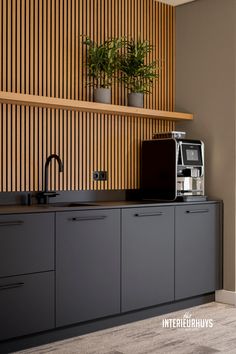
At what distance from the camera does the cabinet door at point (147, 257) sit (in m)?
4.16

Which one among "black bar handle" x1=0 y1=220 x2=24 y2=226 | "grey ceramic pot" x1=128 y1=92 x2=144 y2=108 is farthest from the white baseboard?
"black bar handle" x1=0 y1=220 x2=24 y2=226

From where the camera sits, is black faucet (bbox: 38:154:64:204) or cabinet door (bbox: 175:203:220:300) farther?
cabinet door (bbox: 175:203:220:300)

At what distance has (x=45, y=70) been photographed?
4324 mm

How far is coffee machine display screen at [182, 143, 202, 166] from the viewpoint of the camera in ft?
15.6

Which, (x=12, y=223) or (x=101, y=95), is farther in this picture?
(x=101, y=95)

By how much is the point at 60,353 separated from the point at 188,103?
268 cm

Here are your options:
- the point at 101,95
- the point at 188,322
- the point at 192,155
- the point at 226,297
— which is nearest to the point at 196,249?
the point at 226,297

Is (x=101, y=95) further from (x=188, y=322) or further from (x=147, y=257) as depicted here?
(x=188, y=322)

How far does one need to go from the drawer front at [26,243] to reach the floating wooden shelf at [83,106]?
86cm

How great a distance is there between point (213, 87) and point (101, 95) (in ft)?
3.62

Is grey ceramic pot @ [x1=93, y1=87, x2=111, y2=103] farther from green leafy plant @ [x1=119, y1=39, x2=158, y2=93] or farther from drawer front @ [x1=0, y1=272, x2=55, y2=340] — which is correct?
drawer front @ [x1=0, y1=272, x2=55, y2=340]

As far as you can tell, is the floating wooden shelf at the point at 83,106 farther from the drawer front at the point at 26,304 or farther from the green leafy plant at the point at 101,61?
the drawer front at the point at 26,304

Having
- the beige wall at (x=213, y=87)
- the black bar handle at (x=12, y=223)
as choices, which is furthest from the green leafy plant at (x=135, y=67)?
the black bar handle at (x=12, y=223)

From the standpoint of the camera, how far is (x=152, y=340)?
12.5 ft
